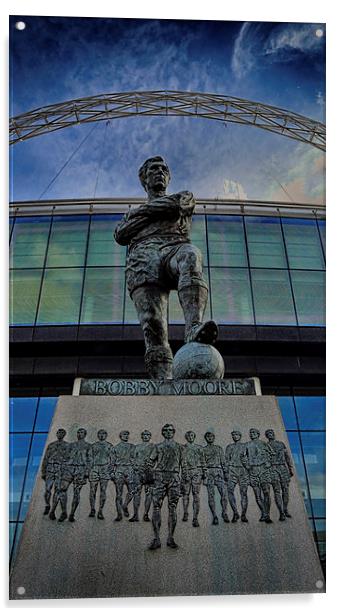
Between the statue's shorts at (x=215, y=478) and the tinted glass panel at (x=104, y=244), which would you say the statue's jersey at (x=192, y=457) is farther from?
the tinted glass panel at (x=104, y=244)

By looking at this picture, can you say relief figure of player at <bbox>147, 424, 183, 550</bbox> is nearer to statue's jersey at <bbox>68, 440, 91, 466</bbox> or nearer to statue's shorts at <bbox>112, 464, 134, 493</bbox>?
statue's shorts at <bbox>112, 464, 134, 493</bbox>

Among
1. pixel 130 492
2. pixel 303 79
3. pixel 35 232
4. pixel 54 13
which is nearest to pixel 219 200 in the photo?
pixel 35 232

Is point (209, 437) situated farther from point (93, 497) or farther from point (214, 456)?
point (93, 497)

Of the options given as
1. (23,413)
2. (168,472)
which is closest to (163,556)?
(168,472)

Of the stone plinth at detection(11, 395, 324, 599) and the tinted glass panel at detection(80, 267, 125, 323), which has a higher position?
the tinted glass panel at detection(80, 267, 125, 323)

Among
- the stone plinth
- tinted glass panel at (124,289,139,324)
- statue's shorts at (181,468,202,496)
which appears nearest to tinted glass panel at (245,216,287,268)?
tinted glass panel at (124,289,139,324)

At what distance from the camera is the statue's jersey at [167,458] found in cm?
438

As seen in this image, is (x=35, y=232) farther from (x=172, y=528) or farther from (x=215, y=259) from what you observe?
(x=172, y=528)

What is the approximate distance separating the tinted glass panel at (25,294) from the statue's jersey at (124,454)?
9411 mm

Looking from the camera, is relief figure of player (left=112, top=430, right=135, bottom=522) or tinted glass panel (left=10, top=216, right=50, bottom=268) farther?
tinted glass panel (left=10, top=216, right=50, bottom=268)

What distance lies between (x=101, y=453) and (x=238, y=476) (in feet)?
3.25

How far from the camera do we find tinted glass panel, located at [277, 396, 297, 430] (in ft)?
39.4

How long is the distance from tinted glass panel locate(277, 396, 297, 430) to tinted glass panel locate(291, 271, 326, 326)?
1921 mm

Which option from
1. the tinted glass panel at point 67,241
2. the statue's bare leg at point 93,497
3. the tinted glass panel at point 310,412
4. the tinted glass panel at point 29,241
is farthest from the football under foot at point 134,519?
the tinted glass panel at point 67,241
